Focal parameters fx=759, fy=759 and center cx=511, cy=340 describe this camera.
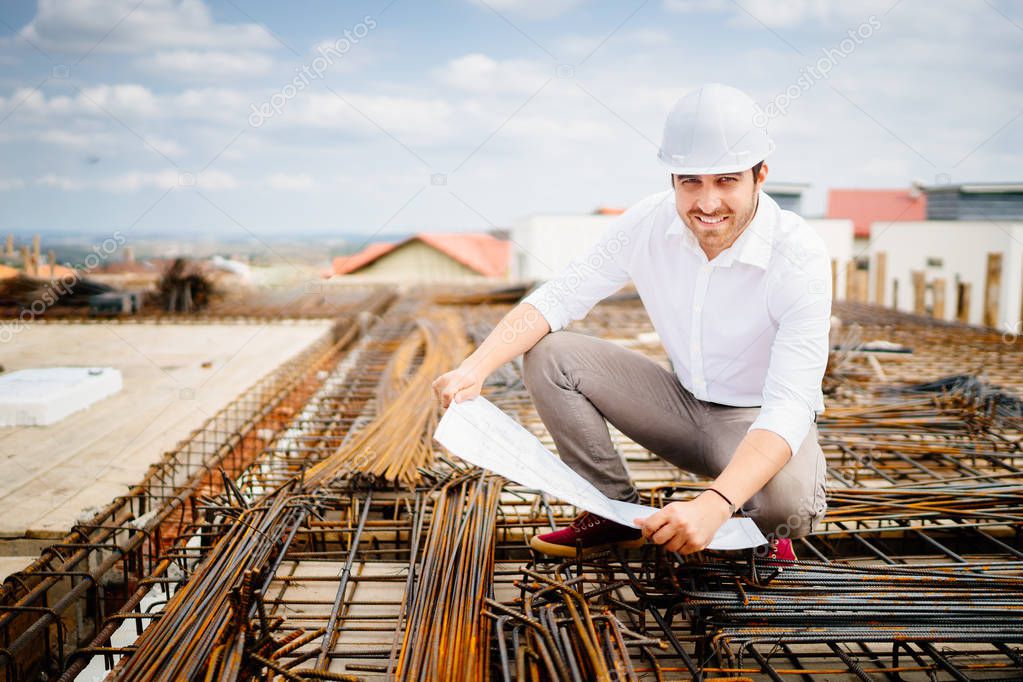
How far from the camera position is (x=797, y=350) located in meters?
1.96

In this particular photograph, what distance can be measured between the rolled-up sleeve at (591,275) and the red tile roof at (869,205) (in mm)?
25891

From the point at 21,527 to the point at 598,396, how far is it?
2264 mm

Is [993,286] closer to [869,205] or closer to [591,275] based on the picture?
[591,275]

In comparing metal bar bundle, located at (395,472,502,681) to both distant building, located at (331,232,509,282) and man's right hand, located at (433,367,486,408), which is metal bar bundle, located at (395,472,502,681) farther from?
distant building, located at (331,232,509,282)

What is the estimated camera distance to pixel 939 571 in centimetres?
205

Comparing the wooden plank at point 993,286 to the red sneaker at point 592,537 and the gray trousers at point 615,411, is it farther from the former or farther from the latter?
the red sneaker at point 592,537

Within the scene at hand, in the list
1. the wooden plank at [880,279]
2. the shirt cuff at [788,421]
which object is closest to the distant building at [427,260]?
the wooden plank at [880,279]

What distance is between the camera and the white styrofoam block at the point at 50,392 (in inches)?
165

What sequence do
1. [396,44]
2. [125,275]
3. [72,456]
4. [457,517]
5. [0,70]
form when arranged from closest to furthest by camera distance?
[457,517], [72,456], [0,70], [396,44], [125,275]

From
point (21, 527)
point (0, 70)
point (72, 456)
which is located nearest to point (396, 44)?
point (0, 70)

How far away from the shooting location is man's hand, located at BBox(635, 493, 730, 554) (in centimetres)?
166

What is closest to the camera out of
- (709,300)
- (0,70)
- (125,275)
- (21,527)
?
(709,300)

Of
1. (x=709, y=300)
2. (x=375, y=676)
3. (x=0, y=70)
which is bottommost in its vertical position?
(x=375, y=676)

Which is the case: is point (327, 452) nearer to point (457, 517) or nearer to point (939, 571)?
point (457, 517)
